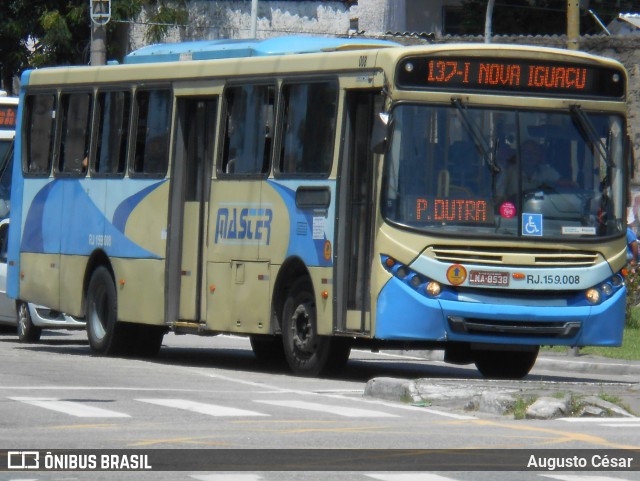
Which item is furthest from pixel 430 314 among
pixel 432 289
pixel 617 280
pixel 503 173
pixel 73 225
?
pixel 73 225

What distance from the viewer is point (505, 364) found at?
18609 mm

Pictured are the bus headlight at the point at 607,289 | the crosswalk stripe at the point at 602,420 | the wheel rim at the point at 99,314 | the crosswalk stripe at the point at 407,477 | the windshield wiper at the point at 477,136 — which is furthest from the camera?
the wheel rim at the point at 99,314

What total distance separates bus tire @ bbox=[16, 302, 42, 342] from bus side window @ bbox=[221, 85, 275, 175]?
20.0 ft

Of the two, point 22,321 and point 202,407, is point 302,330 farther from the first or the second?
point 22,321

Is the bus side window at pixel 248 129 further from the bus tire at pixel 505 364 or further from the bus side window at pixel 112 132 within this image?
the bus tire at pixel 505 364

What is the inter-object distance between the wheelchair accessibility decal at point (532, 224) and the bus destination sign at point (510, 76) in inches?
46.9

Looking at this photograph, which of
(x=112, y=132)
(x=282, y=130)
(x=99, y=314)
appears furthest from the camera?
(x=99, y=314)

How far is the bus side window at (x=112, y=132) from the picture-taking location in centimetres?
2061

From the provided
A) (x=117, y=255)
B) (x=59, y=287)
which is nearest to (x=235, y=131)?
(x=117, y=255)

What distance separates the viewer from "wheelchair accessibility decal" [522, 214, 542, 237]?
55.0 ft

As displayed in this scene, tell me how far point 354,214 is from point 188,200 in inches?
120

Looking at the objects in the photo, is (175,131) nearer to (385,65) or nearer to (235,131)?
(235,131)

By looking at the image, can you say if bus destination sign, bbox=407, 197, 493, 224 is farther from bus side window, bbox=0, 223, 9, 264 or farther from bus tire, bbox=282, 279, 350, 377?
bus side window, bbox=0, 223, 9, 264

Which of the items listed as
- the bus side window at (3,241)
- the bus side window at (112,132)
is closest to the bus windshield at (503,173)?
the bus side window at (112,132)
